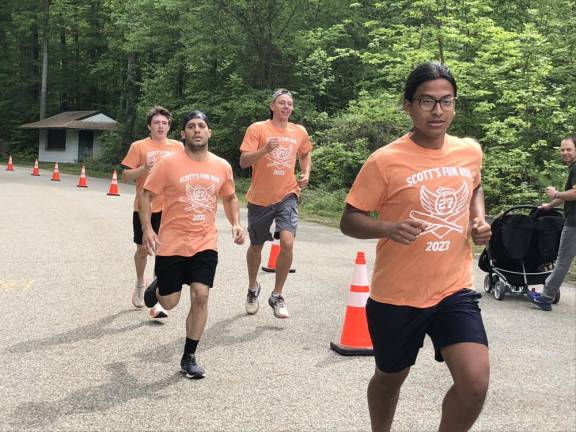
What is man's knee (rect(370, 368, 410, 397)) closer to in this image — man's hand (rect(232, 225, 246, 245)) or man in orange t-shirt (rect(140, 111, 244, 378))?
man in orange t-shirt (rect(140, 111, 244, 378))

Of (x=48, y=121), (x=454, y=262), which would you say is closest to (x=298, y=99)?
(x=454, y=262)

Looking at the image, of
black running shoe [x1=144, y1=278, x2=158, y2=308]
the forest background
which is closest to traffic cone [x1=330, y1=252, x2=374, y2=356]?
black running shoe [x1=144, y1=278, x2=158, y2=308]

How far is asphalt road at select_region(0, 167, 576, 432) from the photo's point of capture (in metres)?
4.09

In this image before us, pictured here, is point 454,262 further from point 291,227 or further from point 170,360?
point 291,227

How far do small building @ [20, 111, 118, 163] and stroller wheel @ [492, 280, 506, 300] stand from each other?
43.2 meters

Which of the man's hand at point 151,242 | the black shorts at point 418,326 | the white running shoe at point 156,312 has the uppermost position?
the black shorts at point 418,326

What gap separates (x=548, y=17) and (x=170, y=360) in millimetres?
22431

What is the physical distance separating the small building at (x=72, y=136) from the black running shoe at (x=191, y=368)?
149ft

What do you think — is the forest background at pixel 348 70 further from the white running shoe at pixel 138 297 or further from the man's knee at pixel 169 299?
the man's knee at pixel 169 299

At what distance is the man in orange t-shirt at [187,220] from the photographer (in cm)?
497

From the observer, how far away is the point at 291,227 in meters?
6.77

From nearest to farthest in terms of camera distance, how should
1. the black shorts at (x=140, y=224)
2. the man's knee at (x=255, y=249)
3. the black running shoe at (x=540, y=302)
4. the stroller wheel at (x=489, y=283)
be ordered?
the black shorts at (x=140, y=224) < the man's knee at (x=255, y=249) < the black running shoe at (x=540, y=302) < the stroller wheel at (x=489, y=283)

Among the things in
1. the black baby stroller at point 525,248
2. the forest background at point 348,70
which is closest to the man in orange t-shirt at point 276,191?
the black baby stroller at point 525,248

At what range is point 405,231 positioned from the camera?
2.93m
